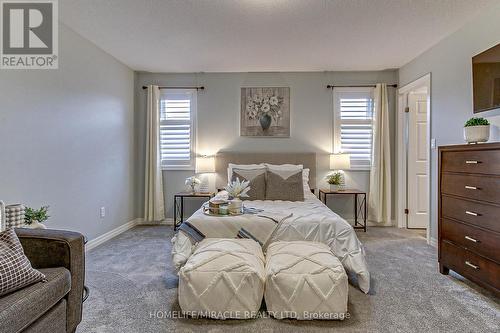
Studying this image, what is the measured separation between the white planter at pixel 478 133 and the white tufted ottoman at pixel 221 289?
2234 mm

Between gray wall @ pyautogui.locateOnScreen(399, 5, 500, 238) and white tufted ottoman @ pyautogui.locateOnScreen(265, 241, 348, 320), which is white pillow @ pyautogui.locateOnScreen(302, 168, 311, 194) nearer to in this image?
gray wall @ pyautogui.locateOnScreen(399, 5, 500, 238)

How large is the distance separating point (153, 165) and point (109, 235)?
1281 mm

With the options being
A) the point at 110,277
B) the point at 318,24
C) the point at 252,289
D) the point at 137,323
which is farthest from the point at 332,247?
the point at 318,24

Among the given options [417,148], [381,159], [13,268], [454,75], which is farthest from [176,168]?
[454,75]

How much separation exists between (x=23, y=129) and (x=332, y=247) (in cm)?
302

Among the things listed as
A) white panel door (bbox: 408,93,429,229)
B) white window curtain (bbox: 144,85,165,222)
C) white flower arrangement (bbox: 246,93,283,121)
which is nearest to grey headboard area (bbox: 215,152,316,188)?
white flower arrangement (bbox: 246,93,283,121)

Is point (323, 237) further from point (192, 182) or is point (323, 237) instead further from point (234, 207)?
point (192, 182)

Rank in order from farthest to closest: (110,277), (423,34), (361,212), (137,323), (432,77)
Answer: (361,212)
(432,77)
(423,34)
(110,277)
(137,323)

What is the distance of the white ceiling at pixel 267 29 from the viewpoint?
268cm

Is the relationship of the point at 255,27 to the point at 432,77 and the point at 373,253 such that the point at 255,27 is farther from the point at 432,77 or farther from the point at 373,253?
the point at 373,253

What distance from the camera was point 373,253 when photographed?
3.34 meters

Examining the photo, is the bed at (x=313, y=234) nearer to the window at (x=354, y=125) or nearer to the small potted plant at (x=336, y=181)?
the small potted plant at (x=336, y=181)

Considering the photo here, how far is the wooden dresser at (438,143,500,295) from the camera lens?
2.15 metres

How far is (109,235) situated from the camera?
12.9 ft
